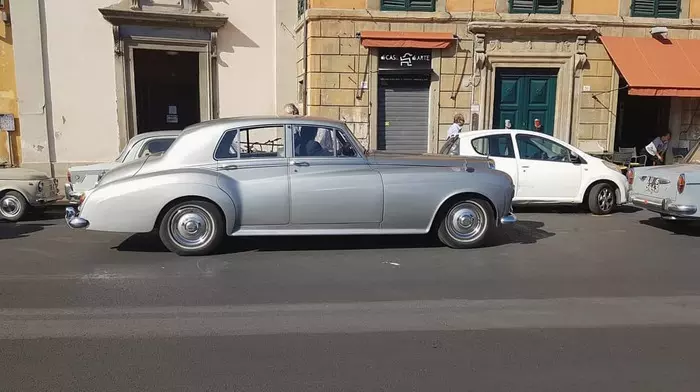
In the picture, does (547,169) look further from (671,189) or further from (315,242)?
(315,242)

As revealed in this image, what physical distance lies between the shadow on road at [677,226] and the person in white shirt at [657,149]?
18.1 feet

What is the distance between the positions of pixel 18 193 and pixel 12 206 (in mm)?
232

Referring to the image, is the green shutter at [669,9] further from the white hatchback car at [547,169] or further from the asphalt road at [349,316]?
the asphalt road at [349,316]

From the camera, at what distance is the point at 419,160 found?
7.06 metres

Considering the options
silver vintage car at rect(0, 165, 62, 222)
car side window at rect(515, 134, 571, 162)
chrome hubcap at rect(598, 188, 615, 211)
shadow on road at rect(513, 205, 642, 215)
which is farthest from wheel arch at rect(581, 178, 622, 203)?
silver vintage car at rect(0, 165, 62, 222)

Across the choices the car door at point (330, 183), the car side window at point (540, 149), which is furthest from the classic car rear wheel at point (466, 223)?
the car side window at point (540, 149)

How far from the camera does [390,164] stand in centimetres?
691

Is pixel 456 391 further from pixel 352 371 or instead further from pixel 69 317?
pixel 69 317

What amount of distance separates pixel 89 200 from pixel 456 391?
4.82 metres

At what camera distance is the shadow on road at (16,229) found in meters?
8.20

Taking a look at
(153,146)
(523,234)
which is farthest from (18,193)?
(523,234)

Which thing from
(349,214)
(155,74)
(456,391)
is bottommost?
(456,391)

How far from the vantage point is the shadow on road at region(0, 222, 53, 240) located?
323 inches

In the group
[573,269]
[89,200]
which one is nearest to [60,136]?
[89,200]
